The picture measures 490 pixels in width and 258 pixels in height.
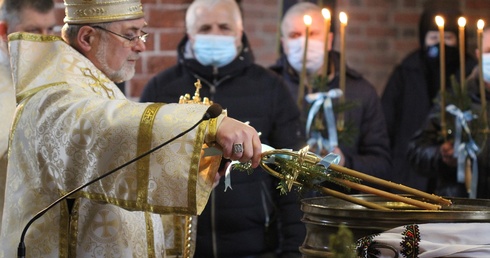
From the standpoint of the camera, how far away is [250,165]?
3455mm

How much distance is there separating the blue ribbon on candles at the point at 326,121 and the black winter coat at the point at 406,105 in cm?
167

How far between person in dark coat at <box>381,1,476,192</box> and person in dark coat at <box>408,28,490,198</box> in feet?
4.16

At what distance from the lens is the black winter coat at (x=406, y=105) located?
756 centimetres

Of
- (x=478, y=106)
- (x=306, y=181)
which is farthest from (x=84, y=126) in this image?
(x=478, y=106)

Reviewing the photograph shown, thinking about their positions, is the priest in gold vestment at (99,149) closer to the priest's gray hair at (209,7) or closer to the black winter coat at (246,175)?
the black winter coat at (246,175)

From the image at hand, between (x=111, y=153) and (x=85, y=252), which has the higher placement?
(x=111, y=153)

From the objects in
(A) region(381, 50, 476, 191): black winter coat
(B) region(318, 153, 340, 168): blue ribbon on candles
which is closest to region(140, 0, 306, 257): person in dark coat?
(B) region(318, 153, 340, 168): blue ribbon on candles

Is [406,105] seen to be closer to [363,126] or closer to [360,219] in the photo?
[363,126]

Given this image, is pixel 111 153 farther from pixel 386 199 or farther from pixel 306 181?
pixel 386 199

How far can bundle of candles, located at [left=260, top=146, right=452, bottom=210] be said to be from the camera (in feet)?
10.7

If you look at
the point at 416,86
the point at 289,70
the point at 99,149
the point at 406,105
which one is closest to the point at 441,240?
the point at 99,149

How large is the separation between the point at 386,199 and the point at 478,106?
268cm

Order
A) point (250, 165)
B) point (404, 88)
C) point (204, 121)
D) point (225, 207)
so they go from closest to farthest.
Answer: point (204, 121), point (250, 165), point (225, 207), point (404, 88)

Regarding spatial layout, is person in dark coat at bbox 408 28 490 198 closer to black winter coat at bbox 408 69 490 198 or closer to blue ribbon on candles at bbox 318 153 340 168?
black winter coat at bbox 408 69 490 198
